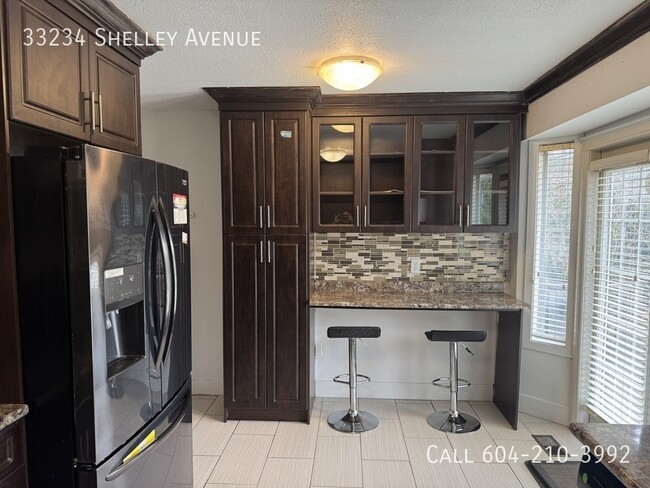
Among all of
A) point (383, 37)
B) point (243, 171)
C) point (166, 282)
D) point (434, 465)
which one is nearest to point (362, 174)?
point (243, 171)

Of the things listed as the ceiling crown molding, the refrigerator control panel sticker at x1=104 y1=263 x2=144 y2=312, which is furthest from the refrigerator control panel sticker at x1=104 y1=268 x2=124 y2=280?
the ceiling crown molding

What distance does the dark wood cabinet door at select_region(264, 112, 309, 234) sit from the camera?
2803mm

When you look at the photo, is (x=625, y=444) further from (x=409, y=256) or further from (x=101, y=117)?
(x=409, y=256)

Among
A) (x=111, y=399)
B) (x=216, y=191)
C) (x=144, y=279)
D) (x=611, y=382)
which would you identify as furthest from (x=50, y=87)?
(x=611, y=382)

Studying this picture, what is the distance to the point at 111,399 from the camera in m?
1.39

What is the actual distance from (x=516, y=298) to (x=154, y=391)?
8.45 ft

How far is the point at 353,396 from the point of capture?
291 cm

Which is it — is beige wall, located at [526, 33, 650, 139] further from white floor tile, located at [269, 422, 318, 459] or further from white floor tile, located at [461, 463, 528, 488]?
white floor tile, located at [269, 422, 318, 459]

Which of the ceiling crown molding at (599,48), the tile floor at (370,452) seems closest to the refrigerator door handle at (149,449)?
the tile floor at (370,452)

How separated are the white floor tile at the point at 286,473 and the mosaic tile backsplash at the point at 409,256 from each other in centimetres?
136

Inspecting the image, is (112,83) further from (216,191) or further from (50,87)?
(216,191)

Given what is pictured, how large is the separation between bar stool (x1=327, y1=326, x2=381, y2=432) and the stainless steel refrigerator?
1504 millimetres

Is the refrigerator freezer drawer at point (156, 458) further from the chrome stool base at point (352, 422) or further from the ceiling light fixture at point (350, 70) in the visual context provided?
the ceiling light fixture at point (350, 70)

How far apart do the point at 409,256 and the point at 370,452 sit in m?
1.47
